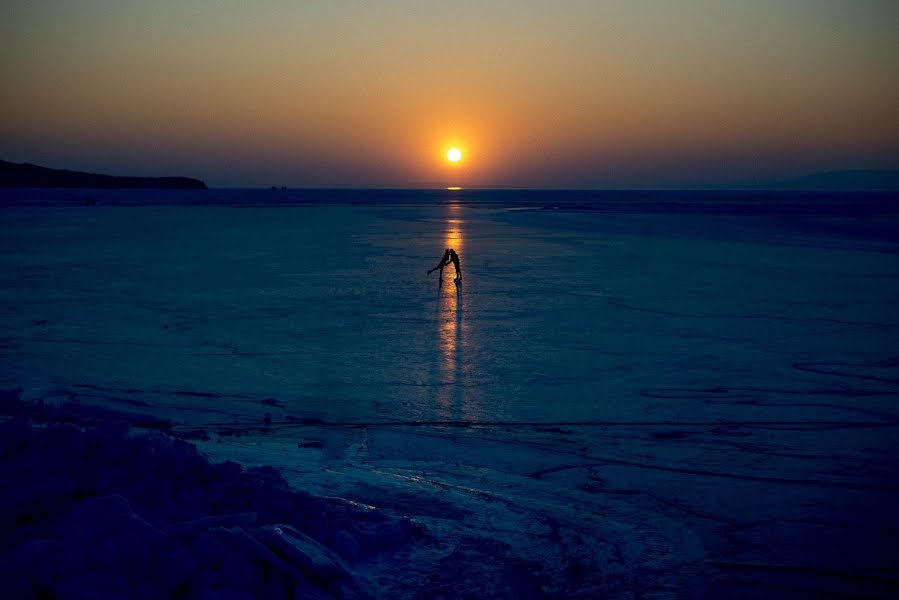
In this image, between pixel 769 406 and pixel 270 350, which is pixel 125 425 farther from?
pixel 769 406

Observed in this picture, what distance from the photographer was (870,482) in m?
5.08

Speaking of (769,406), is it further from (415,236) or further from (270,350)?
(415,236)

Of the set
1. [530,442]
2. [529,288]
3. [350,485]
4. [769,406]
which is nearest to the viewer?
[350,485]

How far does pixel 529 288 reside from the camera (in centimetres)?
1341

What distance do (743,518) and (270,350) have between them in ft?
18.5

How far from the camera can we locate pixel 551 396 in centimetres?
705

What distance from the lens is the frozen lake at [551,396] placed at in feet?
14.4

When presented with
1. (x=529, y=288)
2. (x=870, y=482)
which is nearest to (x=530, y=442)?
(x=870, y=482)

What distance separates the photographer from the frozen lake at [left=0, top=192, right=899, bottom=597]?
4383mm

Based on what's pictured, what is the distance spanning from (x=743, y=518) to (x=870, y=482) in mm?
1121

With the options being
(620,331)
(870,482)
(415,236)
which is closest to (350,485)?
(870,482)

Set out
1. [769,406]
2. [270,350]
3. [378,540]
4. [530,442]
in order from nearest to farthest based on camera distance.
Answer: [378,540] < [530,442] < [769,406] < [270,350]

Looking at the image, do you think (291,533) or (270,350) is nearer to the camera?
(291,533)

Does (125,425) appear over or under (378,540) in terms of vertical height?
over
